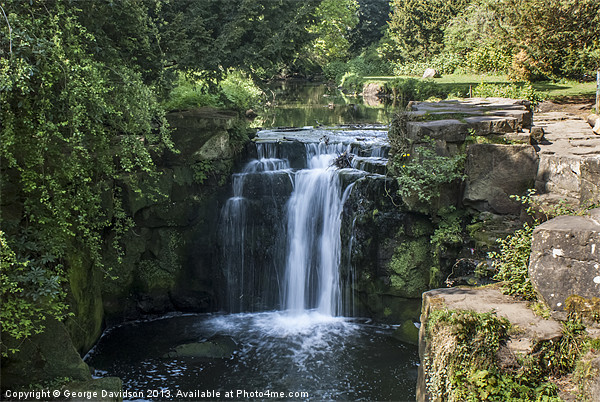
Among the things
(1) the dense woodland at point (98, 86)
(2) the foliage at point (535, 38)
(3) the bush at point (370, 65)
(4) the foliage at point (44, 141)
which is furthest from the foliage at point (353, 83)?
(4) the foliage at point (44, 141)

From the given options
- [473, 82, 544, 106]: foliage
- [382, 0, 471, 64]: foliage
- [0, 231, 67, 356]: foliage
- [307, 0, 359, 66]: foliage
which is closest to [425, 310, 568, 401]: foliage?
Result: [0, 231, 67, 356]: foliage

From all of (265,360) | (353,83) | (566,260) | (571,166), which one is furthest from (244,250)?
(353,83)

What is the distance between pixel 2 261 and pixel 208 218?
5.34 m

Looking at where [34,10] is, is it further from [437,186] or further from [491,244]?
[491,244]

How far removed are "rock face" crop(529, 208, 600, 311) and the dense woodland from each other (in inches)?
A: 203

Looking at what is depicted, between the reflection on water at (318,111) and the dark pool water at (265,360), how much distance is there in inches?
292

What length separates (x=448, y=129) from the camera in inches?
361

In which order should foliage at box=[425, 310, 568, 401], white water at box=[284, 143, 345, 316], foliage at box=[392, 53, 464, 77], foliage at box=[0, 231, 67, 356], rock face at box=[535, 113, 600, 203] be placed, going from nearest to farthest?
1. foliage at box=[425, 310, 568, 401]
2. foliage at box=[0, 231, 67, 356]
3. rock face at box=[535, 113, 600, 203]
4. white water at box=[284, 143, 345, 316]
5. foliage at box=[392, 53, 464, 77]

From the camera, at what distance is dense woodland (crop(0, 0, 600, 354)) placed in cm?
611

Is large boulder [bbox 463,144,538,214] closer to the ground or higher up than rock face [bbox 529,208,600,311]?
higher up

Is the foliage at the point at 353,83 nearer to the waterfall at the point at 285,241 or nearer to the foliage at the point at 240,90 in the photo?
the foliage at the point at 240,90

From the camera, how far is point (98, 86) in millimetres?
6723

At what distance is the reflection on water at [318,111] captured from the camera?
1855 cm

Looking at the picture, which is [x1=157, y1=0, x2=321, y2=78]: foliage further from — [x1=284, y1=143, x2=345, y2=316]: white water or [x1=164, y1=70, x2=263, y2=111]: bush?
[x1=284, y1=143, x2=345, y2=316]: white water
